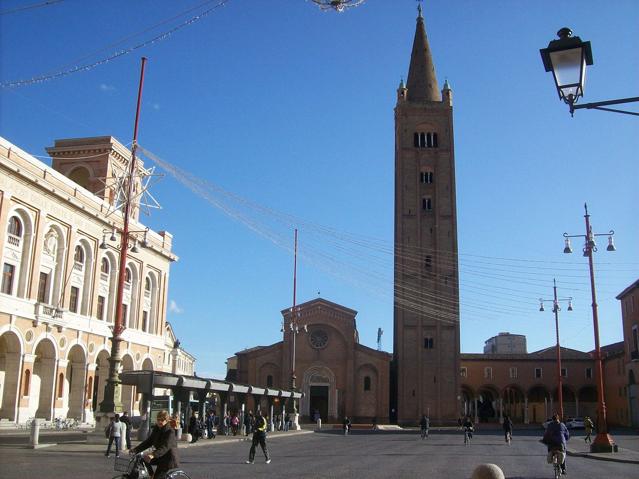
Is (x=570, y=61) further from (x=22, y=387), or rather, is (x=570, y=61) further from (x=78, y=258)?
(x=78, y=258)

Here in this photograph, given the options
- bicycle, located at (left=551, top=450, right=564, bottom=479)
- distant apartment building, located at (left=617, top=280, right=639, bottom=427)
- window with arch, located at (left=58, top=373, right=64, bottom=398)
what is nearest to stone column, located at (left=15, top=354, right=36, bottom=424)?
window with arch, located at (left=58, top=373, right=64, bottom=398)

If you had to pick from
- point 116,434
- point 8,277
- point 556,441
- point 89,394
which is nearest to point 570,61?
point 556,441

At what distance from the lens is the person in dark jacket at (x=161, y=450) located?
9.69 m

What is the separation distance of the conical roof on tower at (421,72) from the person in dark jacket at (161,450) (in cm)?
6602

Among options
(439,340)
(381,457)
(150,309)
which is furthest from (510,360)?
(381,457)

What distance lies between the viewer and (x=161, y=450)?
974cm

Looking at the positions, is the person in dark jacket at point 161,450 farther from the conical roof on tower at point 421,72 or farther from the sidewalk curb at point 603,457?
the conical roof on tower at point 421,72

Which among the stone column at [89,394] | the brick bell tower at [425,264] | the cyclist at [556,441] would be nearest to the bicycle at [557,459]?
the cyclist at [556,441]

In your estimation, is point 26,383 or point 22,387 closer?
point 22,387

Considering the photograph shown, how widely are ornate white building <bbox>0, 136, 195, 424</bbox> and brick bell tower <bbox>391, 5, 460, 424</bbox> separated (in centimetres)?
2528

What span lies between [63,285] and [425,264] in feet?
122

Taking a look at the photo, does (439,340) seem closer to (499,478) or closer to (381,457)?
(381,457)

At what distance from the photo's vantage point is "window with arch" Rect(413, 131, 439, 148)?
70.3 metres

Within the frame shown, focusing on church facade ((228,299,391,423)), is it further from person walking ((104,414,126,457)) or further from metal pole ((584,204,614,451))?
person walking ((104,414,126,457))
